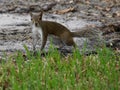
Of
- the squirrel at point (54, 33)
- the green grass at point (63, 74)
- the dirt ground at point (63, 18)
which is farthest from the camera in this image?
the dirt ground at point (63, 18)

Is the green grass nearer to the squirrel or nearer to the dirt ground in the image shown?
the squirrel

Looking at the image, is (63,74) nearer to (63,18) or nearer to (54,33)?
(54,33)

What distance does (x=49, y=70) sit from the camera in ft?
23.5

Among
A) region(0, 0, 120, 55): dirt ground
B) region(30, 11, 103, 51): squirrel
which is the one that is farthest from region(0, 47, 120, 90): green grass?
region(0, 0, 120, 55): dirt ground

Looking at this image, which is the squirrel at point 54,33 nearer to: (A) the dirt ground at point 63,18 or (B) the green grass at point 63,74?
(A) the dirt ground at point 63,18

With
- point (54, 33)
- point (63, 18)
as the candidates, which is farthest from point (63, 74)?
point (63, 18)

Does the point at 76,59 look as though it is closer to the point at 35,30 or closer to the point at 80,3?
the point at 35,30

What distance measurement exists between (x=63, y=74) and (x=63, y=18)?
501cm

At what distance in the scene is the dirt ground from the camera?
9.82 meters

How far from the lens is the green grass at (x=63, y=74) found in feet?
21.6

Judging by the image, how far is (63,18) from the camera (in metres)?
11.9

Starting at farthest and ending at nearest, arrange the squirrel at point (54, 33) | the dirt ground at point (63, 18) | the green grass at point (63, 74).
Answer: the dirt ground at point (63, 18) → the squirrel at point (54, 33) → the green grass at point (63, 74)

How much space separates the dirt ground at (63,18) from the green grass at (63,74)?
1.70 metres

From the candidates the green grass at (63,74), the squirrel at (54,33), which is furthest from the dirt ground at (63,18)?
the green grass at (63,74)
